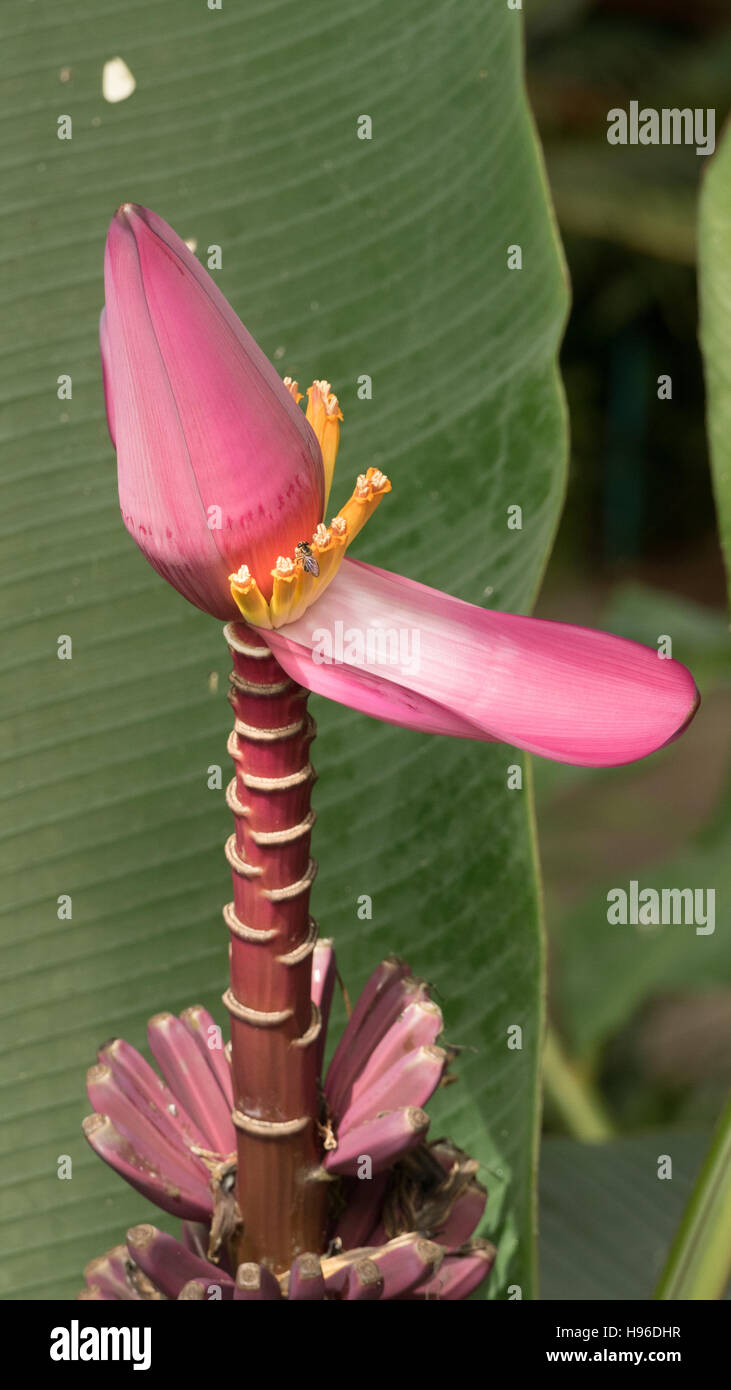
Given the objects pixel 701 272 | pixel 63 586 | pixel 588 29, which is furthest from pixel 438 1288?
pixel 588 29

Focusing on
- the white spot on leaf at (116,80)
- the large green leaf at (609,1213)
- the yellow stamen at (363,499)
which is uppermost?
the white spot on leaf at (116,80)

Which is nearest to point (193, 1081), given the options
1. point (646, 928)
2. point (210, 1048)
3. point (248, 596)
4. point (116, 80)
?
point (210, 1048)

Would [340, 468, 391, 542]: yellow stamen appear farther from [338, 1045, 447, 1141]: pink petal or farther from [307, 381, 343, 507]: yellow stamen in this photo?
[338, 1045, 447, 1141]: pink petal

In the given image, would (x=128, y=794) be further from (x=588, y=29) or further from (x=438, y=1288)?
(x=588, y=29)

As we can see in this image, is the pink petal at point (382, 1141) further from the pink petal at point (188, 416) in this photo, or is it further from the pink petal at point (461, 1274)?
the pink petal at point (188, 416)

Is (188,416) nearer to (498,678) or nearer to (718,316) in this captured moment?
(498,678)

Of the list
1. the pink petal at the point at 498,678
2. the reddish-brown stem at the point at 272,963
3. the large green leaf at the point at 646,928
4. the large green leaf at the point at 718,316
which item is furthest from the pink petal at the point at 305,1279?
the large green leaf at the point at 646,928
